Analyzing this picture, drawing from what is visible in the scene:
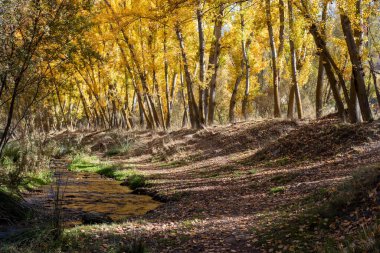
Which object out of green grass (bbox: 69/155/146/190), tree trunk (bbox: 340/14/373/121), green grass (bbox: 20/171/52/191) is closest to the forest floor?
green grass (bbox: 69/155/146/190)

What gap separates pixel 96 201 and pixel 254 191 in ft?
14.7

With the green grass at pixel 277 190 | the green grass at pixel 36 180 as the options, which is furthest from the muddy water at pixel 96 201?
the green grass at pixel 277 190

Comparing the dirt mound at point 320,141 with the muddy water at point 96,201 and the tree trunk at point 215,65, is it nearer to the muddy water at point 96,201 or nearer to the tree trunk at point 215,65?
the muddy water at point 96,201

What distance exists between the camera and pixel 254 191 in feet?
32.6

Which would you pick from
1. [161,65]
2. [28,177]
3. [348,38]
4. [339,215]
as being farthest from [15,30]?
[161,65]

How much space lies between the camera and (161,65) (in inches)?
1055

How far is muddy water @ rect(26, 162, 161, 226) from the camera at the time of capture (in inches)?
379

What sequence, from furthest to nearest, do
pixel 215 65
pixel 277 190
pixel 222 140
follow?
pixel 215 65, pixel 222 140, pixel 277 190

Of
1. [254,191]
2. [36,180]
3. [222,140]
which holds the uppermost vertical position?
[222,140]

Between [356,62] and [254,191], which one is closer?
[254,191]

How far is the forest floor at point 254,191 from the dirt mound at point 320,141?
0.04 meters

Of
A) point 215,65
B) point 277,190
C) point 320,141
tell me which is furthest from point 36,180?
point 215,65

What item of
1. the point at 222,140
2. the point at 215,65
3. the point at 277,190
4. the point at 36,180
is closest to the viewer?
the point at 277,190

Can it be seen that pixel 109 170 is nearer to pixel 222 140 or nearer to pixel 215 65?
pixel 222 140
